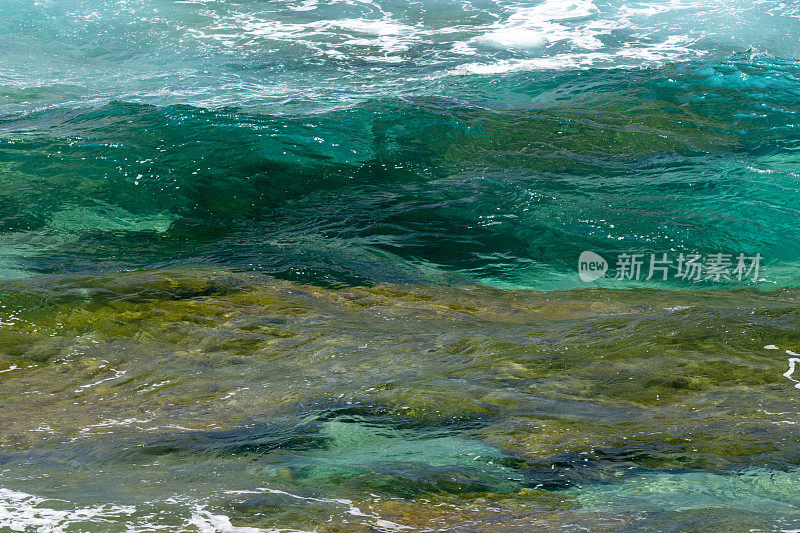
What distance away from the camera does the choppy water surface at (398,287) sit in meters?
2.87

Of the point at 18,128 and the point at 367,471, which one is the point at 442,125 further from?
the point at 367,471

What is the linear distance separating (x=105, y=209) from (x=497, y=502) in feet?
23.6

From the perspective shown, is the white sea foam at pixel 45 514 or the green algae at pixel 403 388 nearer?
the white sea foam at pixel 45 514

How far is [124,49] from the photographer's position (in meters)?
16.9

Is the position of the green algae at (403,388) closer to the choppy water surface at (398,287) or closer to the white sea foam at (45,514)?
the choppy water surface at (398,287)
